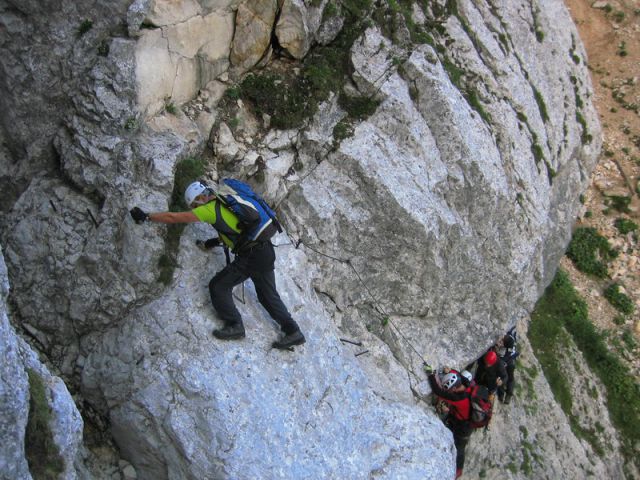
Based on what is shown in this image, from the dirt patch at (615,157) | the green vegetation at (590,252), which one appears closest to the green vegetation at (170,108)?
the dirt patch at (615,157)

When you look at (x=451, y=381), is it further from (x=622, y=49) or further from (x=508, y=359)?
(x=622, y=49)

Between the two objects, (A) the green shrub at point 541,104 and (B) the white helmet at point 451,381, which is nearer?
(B) the white helmet at point 451,381

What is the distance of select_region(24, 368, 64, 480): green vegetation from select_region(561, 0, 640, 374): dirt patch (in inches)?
809

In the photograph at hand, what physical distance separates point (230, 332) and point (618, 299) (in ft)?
60.8

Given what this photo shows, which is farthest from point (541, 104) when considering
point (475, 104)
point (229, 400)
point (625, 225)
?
point (229, 400)

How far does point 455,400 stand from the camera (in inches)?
575

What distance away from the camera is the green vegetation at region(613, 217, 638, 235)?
2497cm

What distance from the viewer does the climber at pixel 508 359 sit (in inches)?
688

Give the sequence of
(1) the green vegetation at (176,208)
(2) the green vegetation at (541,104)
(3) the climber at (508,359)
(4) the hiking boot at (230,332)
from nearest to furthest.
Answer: (4) the hiking boot at (230,332) → (1) the green vegetation at (176,208) → (3) the climber at (508,359) → (2) the green vegetation at (541,104)

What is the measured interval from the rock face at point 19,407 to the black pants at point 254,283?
Answer: 3115mm

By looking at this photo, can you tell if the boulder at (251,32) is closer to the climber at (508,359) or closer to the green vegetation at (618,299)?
the climber at (508,359)

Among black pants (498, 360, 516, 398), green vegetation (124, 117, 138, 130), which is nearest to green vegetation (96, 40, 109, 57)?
green vegetation (124, 117, 138, 130)

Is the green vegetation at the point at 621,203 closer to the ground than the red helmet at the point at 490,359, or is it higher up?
closer to the ground

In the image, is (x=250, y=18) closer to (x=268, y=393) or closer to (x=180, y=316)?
(x=180, y=316)
